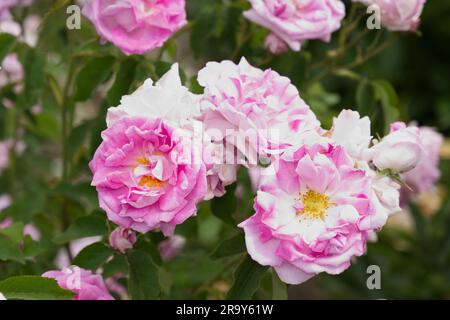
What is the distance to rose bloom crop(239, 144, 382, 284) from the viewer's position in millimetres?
792

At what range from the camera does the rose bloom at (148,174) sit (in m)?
0.80

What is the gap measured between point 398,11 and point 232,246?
0.38 metres

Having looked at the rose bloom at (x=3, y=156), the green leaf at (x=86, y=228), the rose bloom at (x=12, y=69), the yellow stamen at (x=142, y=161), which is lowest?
the rose bloom at (x=3, y=156)

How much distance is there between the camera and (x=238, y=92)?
859 millimetres

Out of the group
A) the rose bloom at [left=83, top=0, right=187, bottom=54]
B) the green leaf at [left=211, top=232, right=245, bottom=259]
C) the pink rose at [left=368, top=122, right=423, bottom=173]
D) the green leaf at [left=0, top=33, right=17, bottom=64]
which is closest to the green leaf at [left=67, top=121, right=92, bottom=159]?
the green leaf at [left=0, top=33, right=17, bottom=64]

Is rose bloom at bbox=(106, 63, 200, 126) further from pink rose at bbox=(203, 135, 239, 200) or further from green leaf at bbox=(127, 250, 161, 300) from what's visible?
green leaf at bbox=(127, 250, 161, 300)

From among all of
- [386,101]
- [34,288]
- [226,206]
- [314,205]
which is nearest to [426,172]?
[386,101]

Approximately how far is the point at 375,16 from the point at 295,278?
42 centimetres

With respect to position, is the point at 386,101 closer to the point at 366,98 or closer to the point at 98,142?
the point at 366,98

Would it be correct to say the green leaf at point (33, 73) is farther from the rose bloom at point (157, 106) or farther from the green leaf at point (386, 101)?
the green leaf at point (386, 101)

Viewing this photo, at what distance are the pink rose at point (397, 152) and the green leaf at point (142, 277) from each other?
26 cm

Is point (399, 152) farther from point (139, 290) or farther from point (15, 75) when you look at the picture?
point (15, 75)

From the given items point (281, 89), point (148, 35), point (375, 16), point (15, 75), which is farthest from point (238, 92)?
point (15, 75)

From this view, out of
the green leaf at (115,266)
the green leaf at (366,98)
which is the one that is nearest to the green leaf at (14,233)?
the green leaf at (115,266)
